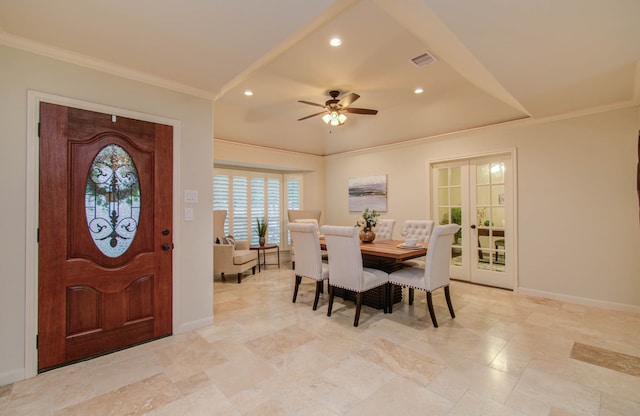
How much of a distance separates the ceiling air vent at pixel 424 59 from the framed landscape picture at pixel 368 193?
8.92 feet

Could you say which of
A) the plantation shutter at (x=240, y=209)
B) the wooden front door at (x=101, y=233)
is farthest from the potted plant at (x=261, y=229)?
the wooden front door at (x=101, y=233)

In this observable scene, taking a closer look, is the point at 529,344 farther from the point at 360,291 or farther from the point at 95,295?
the point at 95,295

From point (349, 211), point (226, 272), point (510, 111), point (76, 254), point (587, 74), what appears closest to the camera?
point (76, 254)

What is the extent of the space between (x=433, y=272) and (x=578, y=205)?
2.38 metres

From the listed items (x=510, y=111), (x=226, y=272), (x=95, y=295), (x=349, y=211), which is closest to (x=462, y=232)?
(x=510, y=111)

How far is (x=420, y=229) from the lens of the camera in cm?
445

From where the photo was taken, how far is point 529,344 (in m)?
2.61

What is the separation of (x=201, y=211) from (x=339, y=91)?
99.9 inches

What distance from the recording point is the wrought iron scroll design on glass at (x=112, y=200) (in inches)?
94.4

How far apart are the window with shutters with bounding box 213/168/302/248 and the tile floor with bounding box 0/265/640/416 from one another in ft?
9.86

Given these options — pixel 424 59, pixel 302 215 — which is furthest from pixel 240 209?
pixel 424 59

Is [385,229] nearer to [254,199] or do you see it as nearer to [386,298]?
[386,298]

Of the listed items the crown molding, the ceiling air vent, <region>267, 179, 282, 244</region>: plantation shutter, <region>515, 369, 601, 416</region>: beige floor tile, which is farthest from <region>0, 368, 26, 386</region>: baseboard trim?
<region>267, 179, 282, 244</region>: plantation shutter

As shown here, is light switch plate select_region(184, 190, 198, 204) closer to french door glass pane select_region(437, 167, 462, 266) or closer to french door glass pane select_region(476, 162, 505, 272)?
french door glass pane select_region(437, 167, 462, 266)
